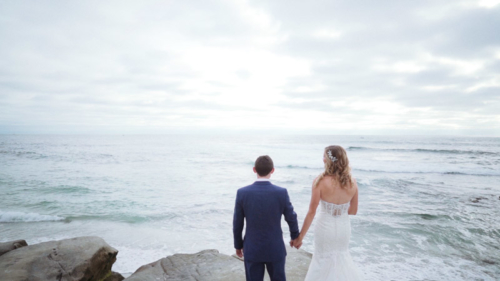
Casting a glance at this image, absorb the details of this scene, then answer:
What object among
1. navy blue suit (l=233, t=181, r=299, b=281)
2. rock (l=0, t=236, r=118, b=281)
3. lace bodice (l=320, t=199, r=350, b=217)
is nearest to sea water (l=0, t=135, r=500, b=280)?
rock (l=0, t=236, r=118, b=281)

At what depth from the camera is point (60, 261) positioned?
486 cm

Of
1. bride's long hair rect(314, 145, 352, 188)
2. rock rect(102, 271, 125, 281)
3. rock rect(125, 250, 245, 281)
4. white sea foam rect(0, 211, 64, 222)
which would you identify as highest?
bride's long hair rect(314, 145, 352, 188)

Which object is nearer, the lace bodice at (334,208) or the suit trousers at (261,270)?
the suit trousers at (261,270)

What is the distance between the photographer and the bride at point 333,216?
3.23 metres

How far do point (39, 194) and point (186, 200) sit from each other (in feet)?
26.6

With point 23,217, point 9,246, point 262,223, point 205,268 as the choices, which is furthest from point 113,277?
point 23,217

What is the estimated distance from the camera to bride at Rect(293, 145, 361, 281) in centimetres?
323

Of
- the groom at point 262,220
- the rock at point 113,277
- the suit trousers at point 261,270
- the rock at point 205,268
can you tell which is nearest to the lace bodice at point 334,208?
the groom at point 262,220

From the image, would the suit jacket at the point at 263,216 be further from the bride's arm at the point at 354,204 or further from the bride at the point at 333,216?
the bride's arm at the point at 354,204

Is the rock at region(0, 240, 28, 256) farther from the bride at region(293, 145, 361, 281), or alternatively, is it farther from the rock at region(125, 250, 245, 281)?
the bride at region(293, 145, 361, 281)

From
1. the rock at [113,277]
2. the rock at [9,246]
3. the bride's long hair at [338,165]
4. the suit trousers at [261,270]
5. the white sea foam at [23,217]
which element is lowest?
the white sea foam at [23,217]

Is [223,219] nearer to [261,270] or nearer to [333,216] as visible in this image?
[333,216]

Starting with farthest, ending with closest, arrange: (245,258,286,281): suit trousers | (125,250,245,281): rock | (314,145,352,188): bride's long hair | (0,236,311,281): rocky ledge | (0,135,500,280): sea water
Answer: (0,135,500,280): sea water < (125,250,245,281): rock < (0,236,311,281): rocky ledge < (314,145,352,188): bride's long hair < (245,258,286,281): suit trousers

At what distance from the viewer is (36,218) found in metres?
10.0
